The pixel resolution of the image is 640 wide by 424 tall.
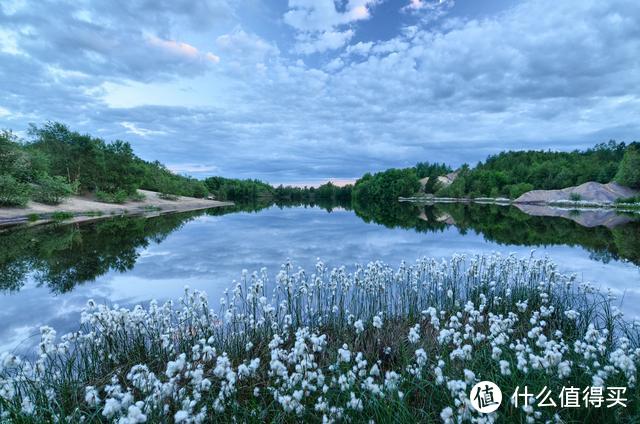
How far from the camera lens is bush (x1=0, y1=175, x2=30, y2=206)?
3240 cm

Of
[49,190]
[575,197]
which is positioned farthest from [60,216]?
[575,197]

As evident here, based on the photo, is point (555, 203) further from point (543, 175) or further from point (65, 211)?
point (65, 211)

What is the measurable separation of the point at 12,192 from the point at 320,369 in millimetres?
42647

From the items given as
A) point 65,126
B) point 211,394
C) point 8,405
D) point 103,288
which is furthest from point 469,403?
point 65,126

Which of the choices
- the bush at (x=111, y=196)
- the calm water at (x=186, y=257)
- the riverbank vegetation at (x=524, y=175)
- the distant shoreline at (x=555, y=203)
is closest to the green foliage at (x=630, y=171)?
the riverbank vegetation at (x=524, y=175)

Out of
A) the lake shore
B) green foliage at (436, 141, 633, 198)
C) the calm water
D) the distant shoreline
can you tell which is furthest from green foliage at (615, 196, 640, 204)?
the lake shore

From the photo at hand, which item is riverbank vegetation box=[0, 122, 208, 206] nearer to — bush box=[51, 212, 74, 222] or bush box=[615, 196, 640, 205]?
bush box=[51, 212, 74, 222]

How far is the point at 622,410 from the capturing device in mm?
3955

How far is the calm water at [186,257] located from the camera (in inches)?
429

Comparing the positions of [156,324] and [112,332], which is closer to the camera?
[112,332]

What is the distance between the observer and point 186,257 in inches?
742

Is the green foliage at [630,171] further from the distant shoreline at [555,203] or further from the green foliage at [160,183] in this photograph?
the green foliage at [160,183]

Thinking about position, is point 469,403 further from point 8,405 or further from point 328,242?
point 328,242

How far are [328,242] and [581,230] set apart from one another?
21.9 m
